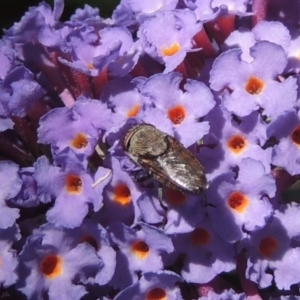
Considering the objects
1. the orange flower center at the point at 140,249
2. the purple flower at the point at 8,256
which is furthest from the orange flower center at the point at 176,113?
the purple flower at the point at 8,256

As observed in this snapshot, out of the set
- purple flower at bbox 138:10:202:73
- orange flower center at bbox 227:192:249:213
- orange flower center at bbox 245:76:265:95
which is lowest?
orange flower center at bbox 227:192:249:213

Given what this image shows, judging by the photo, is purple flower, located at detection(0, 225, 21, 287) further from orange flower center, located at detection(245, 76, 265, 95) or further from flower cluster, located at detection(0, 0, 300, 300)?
orange flower center, located at detection(245, 76, 265, 95)

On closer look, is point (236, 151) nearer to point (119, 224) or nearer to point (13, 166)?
point (119, 224)

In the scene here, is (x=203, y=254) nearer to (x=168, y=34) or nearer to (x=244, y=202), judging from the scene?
(x=244, y=202)

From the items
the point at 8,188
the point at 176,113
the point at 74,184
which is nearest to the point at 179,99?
the point at 176,113

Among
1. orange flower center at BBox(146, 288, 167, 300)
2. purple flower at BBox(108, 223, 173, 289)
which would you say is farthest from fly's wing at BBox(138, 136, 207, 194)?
orange flower center at BBox(146, 288, 167, 300)

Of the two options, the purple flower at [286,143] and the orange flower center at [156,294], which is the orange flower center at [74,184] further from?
the purple flower at [286,143]
